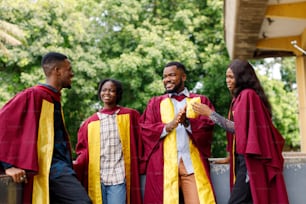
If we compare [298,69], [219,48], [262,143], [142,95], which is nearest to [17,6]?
[142,95]

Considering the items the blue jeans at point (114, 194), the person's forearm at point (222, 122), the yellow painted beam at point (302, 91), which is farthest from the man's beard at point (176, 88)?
the yellow painted beam at point (302, 91)

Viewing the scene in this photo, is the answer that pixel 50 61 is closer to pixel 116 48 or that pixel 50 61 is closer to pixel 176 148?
pixel 176 148

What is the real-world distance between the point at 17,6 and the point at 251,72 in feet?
34.8

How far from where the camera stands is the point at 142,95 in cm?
1245

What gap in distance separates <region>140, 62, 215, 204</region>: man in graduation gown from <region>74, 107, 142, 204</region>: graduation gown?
0.28 feet

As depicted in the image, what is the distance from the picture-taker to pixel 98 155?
12.3 feet

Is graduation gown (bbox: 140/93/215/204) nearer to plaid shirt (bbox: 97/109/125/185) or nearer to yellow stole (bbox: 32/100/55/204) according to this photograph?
plaid shirt (bbox: 97/109/125/185)

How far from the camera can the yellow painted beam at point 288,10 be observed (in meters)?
7.42

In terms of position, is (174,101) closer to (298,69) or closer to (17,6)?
(298,69)

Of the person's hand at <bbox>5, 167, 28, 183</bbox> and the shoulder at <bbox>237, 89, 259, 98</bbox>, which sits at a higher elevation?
the shoulder at <bbox>237, 89, 259, 98</bbox>

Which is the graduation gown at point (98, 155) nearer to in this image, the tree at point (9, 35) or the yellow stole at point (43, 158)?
the yellow stole at point (43, 158)

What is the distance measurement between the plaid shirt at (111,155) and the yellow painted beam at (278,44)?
6358 millimetres

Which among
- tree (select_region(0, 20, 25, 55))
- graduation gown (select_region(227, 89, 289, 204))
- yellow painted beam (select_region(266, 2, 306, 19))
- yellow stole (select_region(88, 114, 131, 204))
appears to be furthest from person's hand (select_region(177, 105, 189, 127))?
tree (select_region(0, 20, 25, 55))

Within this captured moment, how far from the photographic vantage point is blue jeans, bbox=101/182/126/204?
3627 millimetres
